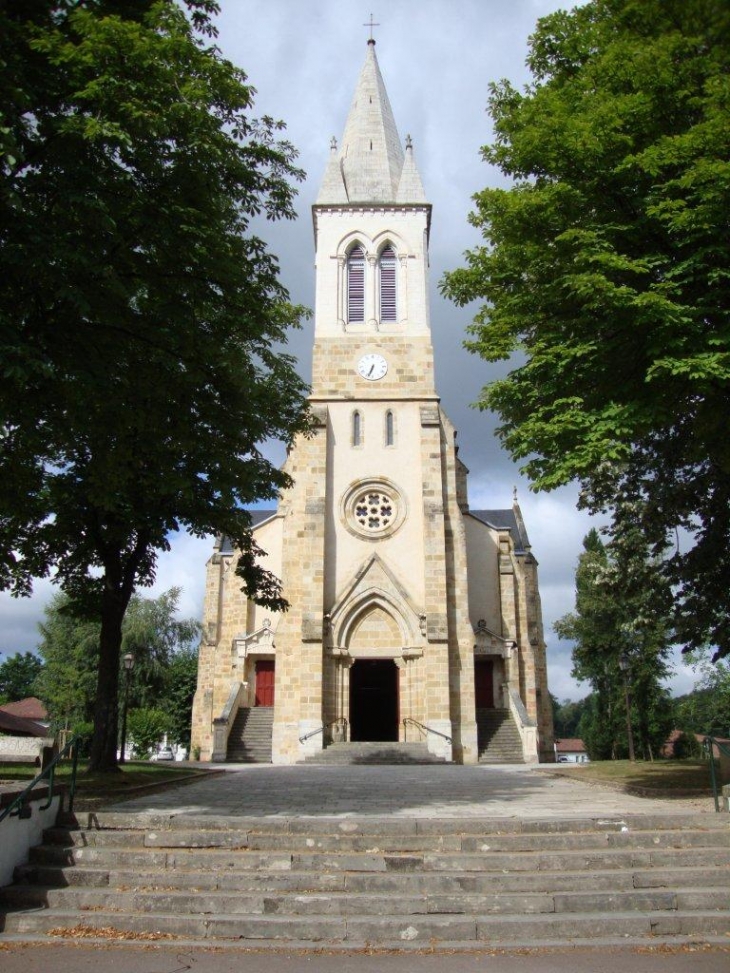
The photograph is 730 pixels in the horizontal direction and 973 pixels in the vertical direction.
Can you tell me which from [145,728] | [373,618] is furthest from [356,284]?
[145,728]

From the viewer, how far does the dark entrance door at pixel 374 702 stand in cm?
3091

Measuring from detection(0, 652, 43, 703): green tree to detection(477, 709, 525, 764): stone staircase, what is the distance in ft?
208

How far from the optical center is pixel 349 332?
31500mm

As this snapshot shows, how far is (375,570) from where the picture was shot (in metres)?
28.1

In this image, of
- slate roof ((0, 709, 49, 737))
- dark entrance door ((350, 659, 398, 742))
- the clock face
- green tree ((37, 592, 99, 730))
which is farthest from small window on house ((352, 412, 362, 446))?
slate roof ((0, 709, 49, 737))

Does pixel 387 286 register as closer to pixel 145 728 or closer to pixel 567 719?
pixel 145 728

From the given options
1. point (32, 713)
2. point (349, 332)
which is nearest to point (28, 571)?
point (349, 332)

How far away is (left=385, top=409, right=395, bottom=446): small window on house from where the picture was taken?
2994 cm

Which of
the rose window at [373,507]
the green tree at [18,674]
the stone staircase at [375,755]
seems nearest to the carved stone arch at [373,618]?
the rose window at [373,507]

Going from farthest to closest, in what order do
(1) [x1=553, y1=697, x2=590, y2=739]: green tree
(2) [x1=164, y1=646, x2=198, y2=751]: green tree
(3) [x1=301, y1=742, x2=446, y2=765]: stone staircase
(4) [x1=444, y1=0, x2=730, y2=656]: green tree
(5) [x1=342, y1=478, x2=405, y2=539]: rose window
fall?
(1) [x1=553, y1=697, x2=590, y2=739]: green tree
(2) [x1=164, y1=646, x2=198, y2=751]: green tree
(5) [x1=342, y1=478, x2=405, y2=539]: rose window
(3) [x1=301, y1=742, x2=446, y2=765]: stone staircase
(4) [x1=444, y1=0, x2=730, y2=656]: green tree

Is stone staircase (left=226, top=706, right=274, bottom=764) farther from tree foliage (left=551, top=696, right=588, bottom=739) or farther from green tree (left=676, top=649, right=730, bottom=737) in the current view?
tree foliage (left=551, top=696, right=588, bottom=739)

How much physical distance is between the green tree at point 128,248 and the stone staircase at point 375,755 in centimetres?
1333

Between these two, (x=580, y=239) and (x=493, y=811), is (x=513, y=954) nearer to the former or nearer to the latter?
(x=493, y=811)

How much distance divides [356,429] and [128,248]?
1911cm
